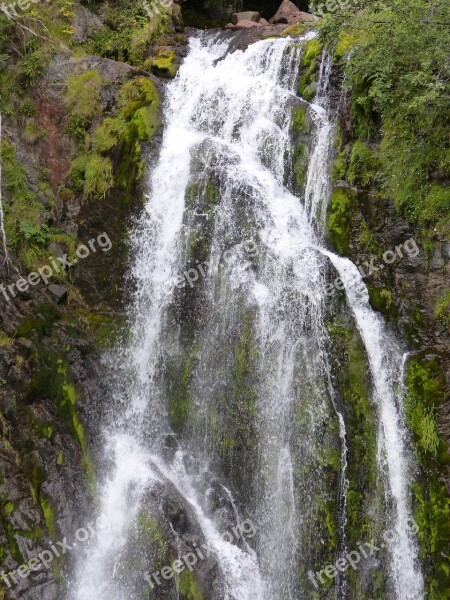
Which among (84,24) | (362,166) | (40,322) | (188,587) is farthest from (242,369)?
(84,24)

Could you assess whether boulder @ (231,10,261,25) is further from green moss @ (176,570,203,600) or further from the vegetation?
green moss @ (176,570,203,600)

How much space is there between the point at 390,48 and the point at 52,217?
764cm

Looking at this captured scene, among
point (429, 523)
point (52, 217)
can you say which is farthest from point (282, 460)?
point (52, 217)

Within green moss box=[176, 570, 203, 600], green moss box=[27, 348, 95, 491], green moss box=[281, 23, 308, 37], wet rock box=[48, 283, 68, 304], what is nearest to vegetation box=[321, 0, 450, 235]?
green moss box=[281, 23, 308, 37]

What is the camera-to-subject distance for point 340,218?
10148mm

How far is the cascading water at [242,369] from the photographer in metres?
8.18

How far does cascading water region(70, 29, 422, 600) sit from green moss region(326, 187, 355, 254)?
0.78 feet

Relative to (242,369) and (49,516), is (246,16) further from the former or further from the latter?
(49,516)

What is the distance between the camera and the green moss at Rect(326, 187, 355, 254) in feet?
32.8

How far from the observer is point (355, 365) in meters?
8.83

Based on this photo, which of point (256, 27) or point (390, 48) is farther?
point (256, 27)

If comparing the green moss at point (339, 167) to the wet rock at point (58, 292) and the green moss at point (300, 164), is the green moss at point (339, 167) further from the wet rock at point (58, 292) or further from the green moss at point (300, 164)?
the wet rock at point (58, 292)

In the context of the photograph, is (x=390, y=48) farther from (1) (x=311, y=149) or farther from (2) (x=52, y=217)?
(2) (x=52, y=217)

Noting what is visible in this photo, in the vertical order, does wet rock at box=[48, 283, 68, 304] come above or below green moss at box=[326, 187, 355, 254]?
above
